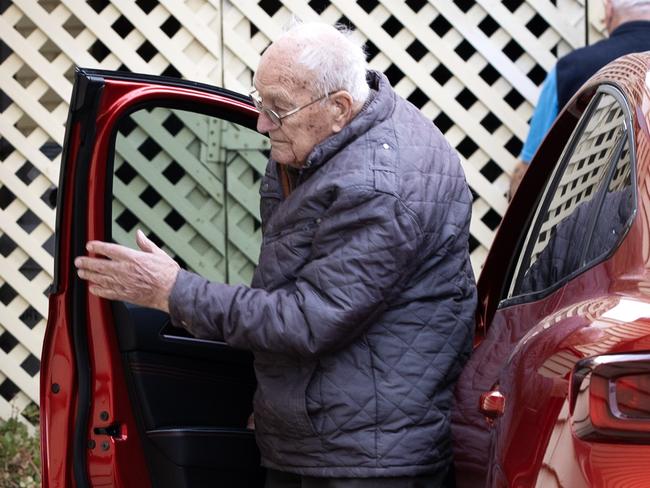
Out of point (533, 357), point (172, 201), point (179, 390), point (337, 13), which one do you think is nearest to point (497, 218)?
point (337, 13)

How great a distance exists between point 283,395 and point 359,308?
0.23 m

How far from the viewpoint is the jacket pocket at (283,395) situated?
7.88ft

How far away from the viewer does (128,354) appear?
9.10ft

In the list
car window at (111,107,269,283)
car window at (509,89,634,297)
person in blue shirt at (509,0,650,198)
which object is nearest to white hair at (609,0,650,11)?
person in blue shirt at (509,0,650,198)

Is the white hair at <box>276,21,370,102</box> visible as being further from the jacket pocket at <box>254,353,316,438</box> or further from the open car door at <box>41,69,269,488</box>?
the jacket pocket at <box>254,353,316,438</box>

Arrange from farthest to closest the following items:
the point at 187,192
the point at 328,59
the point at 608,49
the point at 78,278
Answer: the point at 608,49
the point at 187,192
the point at 78,278
the point at 328,59

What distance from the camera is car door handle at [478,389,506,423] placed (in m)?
2.03

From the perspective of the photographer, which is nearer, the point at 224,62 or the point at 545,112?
the point at 545,112

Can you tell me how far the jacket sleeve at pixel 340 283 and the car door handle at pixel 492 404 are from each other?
11.6 inches

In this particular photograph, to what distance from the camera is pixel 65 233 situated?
2643mm

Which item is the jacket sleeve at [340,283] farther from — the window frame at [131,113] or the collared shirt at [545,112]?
the collared shirt at [545,112]

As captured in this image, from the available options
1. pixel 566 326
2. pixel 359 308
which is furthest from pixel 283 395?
pixel 566 326

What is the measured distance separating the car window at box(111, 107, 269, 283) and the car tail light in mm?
1378

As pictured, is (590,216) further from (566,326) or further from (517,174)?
(517,174)
